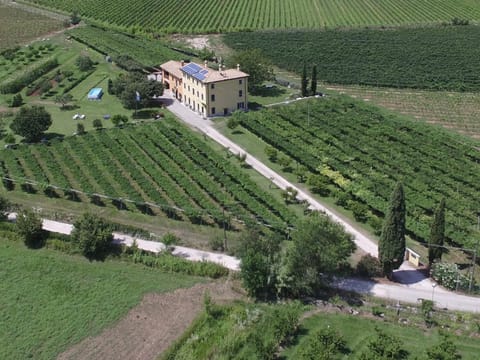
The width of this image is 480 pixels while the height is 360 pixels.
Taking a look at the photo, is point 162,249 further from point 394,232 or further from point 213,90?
point 213,90

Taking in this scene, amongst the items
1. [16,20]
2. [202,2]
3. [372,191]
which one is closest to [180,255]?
[372,191]

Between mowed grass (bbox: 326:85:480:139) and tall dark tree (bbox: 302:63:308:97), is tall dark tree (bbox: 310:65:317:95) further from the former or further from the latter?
mowed grass (bbox: 326:85:480:139)

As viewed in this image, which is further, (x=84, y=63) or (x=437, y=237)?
(x=84, y=63)

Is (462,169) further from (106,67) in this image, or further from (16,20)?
(16,20)

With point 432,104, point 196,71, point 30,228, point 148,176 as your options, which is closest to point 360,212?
point 148,176

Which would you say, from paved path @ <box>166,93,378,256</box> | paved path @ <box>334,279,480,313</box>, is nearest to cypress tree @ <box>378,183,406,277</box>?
paved path @ <box>334,279,480,313</box>

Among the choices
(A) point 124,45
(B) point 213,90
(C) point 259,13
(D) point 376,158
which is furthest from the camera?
(C) point 259,13

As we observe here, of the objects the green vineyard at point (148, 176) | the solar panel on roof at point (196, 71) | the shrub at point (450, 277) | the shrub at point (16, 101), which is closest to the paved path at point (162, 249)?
the green vineyard at point (148, 176)
